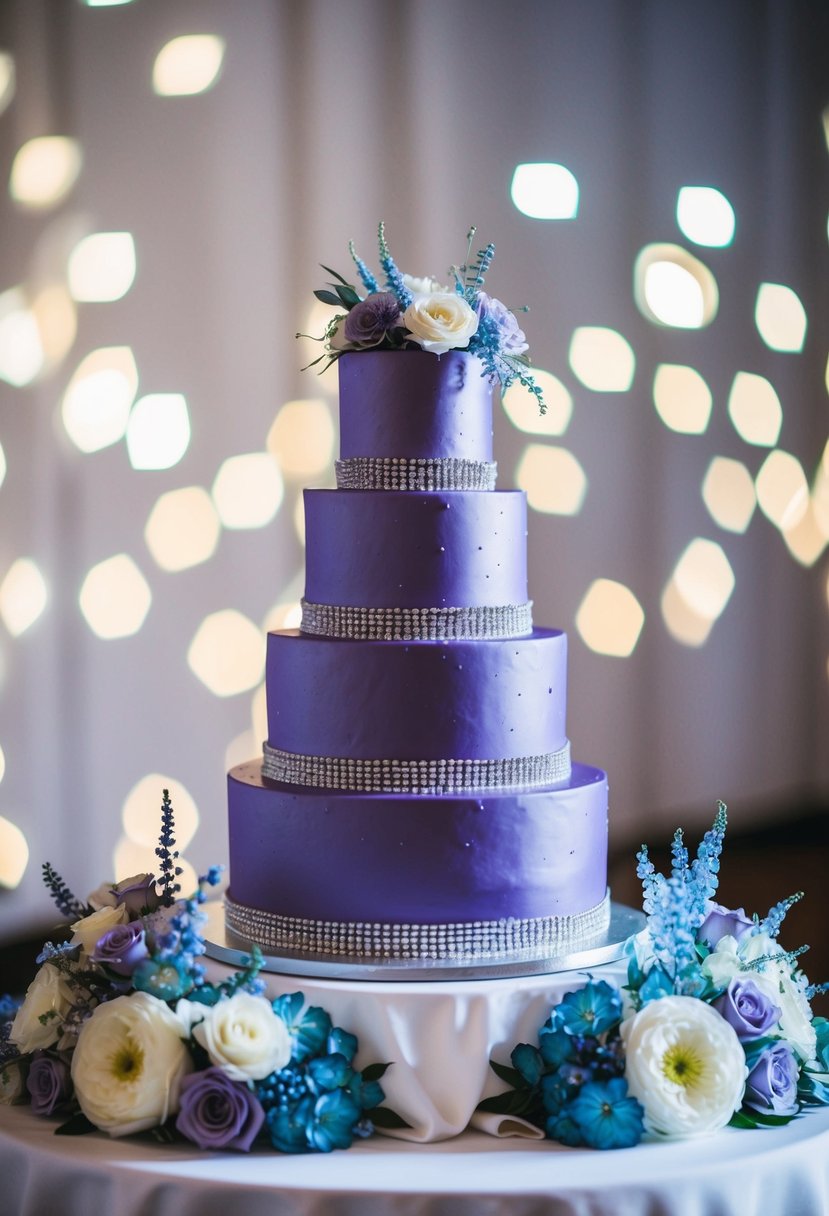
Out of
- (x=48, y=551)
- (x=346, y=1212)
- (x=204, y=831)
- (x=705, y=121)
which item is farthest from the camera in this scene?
(x=705, y=121)

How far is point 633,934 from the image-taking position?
9.66ft

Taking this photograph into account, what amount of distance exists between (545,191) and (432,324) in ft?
7.09

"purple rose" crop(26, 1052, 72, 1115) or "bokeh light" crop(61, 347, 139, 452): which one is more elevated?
"bokeh light" crop(61, 347, 139, 452)

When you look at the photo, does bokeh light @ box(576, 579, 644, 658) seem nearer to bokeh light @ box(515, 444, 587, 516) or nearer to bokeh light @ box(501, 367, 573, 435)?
bokeh light @ box(515, 444, 587, 516)

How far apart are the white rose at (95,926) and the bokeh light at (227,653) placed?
1491 mm

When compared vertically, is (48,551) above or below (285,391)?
below

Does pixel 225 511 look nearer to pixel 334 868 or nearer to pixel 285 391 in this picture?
pixel 285 391

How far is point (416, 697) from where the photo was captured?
279 centimetres

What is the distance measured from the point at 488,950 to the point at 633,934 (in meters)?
0.34

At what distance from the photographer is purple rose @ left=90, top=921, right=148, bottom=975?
2678 mm

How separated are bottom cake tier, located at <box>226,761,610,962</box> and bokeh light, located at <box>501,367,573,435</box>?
2.13 meters

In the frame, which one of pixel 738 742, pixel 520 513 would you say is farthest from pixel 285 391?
pixel 738 742

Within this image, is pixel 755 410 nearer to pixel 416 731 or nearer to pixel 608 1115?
pixel 416 731

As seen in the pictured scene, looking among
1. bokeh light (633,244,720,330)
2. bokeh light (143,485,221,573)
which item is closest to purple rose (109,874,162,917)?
bokeh light (143,485,221,573)
